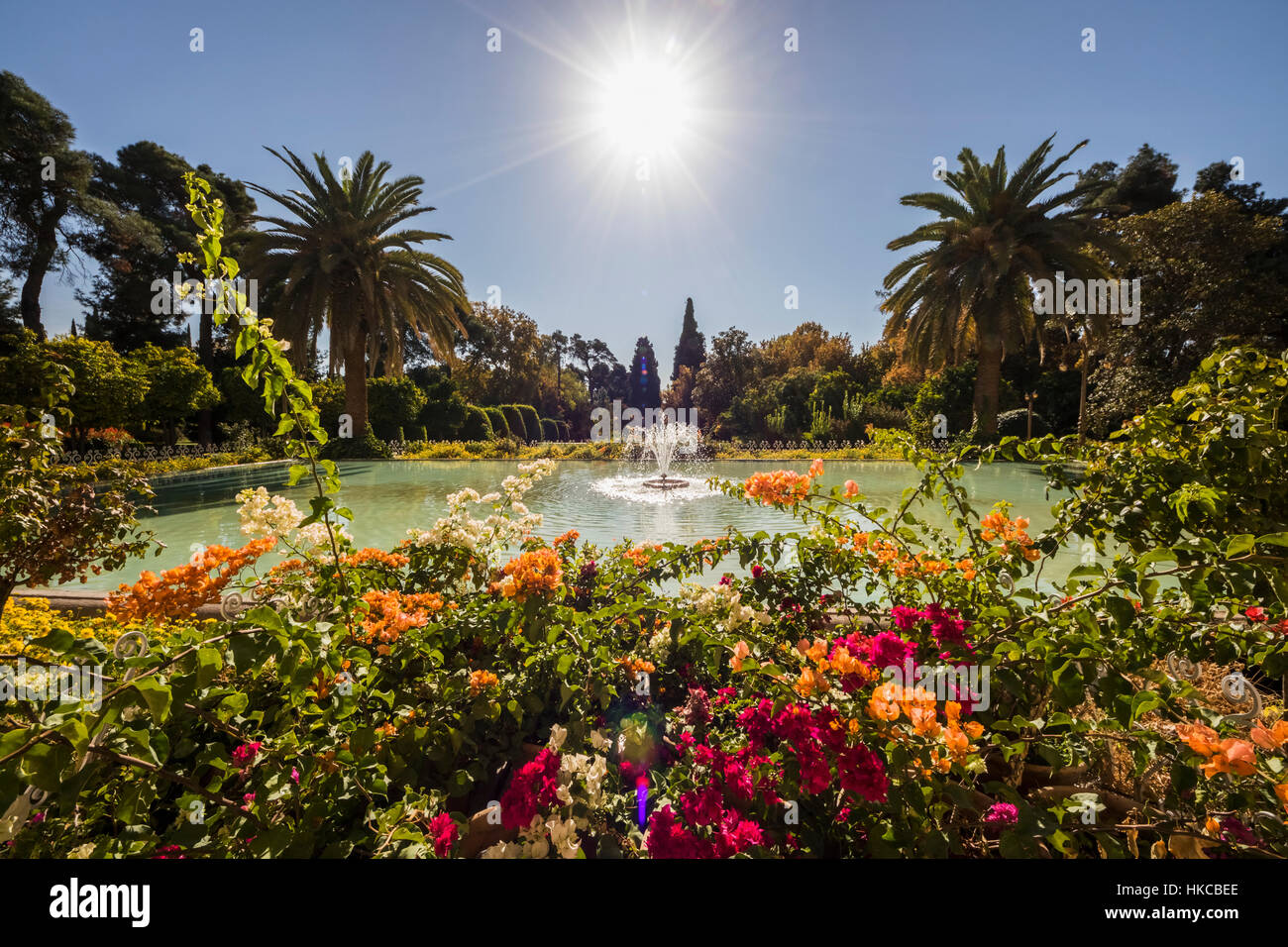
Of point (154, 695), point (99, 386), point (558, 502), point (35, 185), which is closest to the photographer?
point (154, 695)

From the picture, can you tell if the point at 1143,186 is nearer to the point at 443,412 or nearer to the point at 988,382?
the point at 988,382

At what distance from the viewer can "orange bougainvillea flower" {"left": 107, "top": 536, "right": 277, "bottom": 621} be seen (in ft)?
7.55

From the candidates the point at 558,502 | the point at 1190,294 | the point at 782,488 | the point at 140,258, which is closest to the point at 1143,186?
the point at 1190,294

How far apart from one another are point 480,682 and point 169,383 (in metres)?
16.0

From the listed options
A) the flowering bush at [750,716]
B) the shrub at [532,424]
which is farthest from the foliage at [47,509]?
the shrub at [532,424]

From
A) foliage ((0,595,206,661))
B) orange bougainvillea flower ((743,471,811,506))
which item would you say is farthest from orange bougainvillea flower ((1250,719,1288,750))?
foliage ((0,595,206,661))

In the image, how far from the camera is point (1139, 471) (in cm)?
148

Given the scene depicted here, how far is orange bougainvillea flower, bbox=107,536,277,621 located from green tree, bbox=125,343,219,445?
13.1 metres

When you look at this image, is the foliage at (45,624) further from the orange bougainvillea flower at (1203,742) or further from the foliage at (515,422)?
the foliage at (515,422)

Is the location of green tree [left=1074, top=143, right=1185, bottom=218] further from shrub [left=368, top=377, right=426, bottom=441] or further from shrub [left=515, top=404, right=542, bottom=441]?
shrub [left=368, top=377, right=426, bottom=441]

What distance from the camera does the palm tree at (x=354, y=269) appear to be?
12562 mm

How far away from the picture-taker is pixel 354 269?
13.6m

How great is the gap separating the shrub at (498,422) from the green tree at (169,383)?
10115 mm

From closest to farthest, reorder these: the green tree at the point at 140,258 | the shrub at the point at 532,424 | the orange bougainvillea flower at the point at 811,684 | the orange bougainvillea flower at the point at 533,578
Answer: the orange bougainvillea flower at the point at 811,684 < the orange bougainvillea flower at the point at 533,578 < the green tree at the point at 140,258 < the shrub at the point at 532,424
